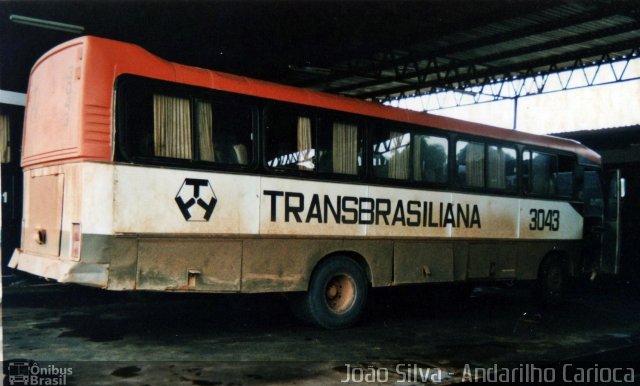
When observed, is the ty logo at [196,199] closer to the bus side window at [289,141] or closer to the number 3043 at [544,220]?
the bus side window at [289,141]

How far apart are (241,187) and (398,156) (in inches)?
104

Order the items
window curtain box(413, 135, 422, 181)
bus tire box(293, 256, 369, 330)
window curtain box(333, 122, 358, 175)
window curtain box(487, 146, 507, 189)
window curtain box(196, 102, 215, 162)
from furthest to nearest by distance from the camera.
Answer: window curtain box(487, 146, 507, 189) → window curtain box(413, 135, 422, 181) → window curtain box(333, 122, 358, 175) → bus tire box(293, 256, 369, 330) → window curtain box(196, 102, 215, 162)

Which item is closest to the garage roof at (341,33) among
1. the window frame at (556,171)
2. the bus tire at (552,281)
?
the window frame at (556,171)

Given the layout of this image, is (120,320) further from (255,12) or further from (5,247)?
(255,12)

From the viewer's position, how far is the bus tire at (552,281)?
35.5 feet

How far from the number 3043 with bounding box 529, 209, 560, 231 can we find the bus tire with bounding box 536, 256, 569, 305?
2.15ft

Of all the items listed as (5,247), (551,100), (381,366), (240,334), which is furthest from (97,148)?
(551,100)

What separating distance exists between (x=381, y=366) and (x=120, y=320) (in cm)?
394

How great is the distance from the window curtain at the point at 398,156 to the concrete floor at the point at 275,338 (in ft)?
7.32

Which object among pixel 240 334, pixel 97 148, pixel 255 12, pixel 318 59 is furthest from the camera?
pixel 318 59

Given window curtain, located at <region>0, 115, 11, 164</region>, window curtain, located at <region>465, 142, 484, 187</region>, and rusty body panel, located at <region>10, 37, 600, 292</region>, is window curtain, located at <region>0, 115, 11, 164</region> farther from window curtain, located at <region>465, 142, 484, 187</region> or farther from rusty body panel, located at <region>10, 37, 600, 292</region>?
window curtain, located at <region>465, 142, 484, 187</region>

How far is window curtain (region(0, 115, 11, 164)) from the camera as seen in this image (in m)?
10.0

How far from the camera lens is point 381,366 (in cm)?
620

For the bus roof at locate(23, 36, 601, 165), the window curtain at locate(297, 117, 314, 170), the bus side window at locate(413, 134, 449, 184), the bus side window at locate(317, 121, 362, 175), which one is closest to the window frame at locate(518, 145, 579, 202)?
the bus side window at locate(413, 134, 449, 184)
